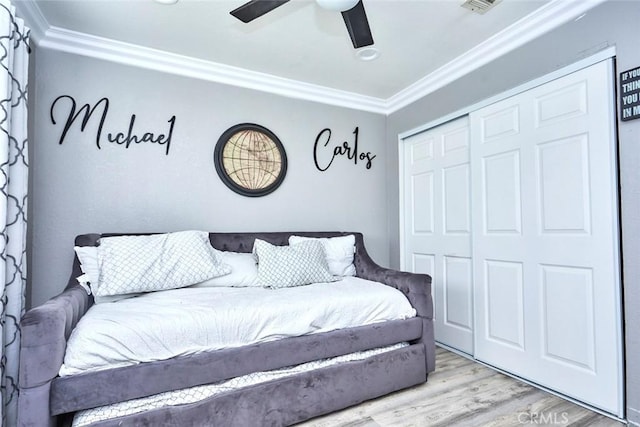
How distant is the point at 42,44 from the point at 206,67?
1.08 meters

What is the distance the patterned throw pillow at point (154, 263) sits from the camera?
74.0 inches

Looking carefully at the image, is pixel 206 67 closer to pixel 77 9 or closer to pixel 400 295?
pixel 77 9

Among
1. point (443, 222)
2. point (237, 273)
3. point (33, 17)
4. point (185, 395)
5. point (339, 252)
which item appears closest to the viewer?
point (185, 395)

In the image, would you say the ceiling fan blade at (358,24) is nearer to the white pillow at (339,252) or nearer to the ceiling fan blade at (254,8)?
the ceiling fan blade at (254,8)

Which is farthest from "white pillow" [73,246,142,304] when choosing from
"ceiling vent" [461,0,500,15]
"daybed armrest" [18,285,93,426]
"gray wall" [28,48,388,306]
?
"ceiling vent" [461,0,500,15]

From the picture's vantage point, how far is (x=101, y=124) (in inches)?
94.3

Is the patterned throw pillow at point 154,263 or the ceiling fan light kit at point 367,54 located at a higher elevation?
the ceiling fan light kit at point 367,54

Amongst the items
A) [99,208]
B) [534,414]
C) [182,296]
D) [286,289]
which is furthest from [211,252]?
[534,414]

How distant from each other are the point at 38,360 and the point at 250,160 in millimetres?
1975

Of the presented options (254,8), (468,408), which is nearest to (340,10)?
(254,8)

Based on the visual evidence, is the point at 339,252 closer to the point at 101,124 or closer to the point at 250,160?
the point at 250,160

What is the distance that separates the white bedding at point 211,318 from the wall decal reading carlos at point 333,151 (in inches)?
56.0

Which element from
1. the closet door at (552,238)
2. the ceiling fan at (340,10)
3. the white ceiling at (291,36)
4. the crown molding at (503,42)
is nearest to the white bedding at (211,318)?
the closet door at (552,238)

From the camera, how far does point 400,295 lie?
2.15 m
